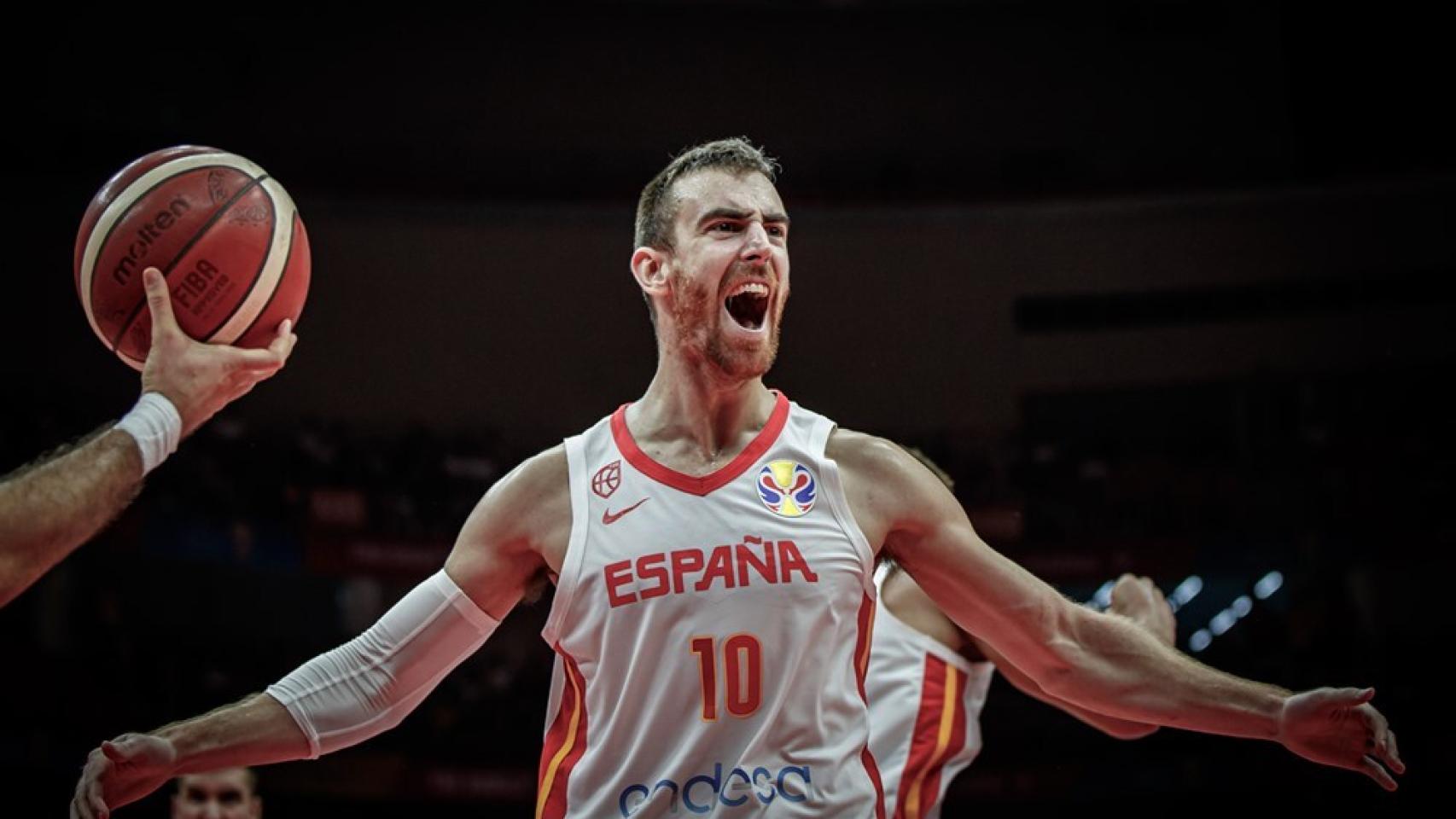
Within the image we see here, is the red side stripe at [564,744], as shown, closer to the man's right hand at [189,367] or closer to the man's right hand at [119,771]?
the man's right hand at [119,771]

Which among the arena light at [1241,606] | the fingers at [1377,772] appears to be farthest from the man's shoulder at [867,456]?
the arena light at [1241,606]

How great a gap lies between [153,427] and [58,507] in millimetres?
223

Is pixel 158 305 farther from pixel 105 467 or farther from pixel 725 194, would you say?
pixel 725 194

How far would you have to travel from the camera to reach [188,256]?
323cm

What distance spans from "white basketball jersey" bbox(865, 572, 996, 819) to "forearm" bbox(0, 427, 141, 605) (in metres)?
2.25

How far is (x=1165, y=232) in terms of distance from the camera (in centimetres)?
1672

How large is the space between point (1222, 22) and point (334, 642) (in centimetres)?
1354

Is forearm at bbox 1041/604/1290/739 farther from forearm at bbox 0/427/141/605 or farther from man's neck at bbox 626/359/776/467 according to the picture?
forearm at bbox 0/427/141/605

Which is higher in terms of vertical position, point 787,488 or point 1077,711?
point 787,488

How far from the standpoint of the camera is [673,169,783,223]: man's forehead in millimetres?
3404

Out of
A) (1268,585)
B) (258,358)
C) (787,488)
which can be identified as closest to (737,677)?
(787,488)

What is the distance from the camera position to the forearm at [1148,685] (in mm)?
3104

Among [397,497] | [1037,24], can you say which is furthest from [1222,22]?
[397,497]

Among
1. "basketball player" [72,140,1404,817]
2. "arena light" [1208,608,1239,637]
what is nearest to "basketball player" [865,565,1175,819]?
"basketball player" [72,140,1404,817]
